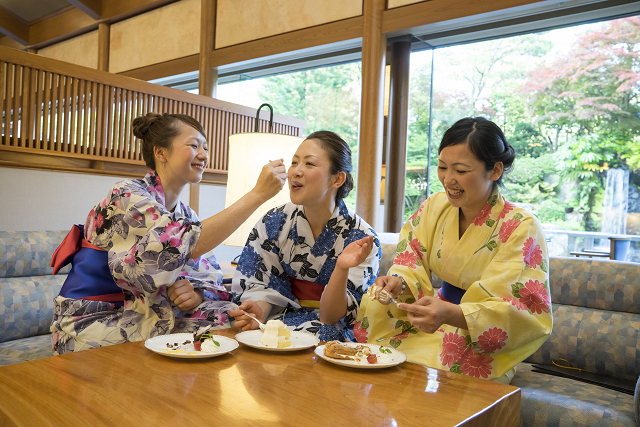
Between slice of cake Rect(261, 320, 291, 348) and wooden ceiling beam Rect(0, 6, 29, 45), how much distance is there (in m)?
9.21

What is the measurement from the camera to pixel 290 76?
217 inches

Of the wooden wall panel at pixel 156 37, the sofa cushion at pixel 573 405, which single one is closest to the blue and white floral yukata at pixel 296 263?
the sofa cushion at pixel 573 405

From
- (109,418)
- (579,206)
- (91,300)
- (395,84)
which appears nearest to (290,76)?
(395,84)

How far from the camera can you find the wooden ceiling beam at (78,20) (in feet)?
21.3

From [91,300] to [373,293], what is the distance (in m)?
1.10

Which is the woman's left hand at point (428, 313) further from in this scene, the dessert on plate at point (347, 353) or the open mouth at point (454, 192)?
the open mouth at point (454, 192)

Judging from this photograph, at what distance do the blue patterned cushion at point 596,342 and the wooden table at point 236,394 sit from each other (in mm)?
1163

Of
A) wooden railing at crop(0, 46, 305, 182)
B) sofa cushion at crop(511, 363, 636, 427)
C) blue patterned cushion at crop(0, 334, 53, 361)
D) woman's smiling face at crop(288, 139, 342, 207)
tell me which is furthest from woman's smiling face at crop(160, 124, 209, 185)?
wooden railing at crop(0, 46, 305, 182)

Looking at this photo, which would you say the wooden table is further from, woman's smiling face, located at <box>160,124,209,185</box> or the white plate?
woman's smiling face, located at <box>160,124,209,185</box>

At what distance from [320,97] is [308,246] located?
3.41 m

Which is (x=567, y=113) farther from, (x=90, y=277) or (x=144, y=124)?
(x=90, y=277)

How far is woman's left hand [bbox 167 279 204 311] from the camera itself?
1.90 meters

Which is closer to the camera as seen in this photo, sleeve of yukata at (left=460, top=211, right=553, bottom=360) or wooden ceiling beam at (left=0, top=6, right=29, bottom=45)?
sleeve of yukata at (left=460, top=211, right=553, bottom=360)

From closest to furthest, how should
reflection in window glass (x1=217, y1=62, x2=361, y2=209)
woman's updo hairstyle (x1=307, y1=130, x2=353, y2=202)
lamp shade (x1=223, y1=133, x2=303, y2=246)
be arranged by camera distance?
woman's updo hairstyle (x1=307, y1=130, x2=353, y2=202), lamp shade (x1=223, y1=133, x2=303, y2=246), reflection in window glass (x1=217, y1=62, x2=361, y2=209)
